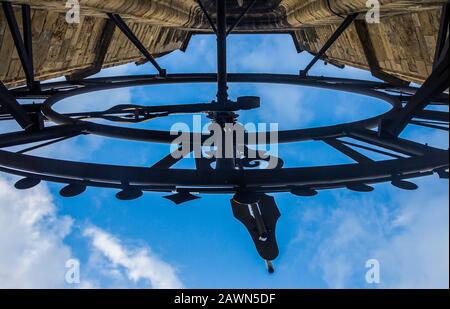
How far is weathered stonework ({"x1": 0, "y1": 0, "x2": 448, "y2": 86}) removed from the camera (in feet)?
27.4

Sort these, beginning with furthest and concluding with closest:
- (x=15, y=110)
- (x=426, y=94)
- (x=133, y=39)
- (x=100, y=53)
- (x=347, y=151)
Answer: (x=100, y=53), (x=133, y=39), (x=347, y=151), (x=15, y=110), (x=426, y=94)

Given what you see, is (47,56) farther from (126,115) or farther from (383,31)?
(383,31)

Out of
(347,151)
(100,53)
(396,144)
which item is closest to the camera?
(396,144)

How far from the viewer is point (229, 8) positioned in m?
16.3

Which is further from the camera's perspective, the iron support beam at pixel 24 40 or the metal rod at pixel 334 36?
the metal rod at pixel 334 36

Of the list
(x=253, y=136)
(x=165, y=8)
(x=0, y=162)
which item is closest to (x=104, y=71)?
(x=165, y=8)

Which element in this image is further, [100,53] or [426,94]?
[100,53]

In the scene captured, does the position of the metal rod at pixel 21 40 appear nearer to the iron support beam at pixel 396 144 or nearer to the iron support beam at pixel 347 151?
the iron support beam at pixel 347 151

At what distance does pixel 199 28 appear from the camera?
659 inches

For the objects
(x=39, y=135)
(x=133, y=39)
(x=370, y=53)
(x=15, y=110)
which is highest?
(x=370, y=53)

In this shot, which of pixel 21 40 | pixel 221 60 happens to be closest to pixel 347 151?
pixel 221 60

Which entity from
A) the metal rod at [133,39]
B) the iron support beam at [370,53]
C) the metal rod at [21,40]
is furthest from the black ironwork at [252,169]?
the iron support beam at [370,53]

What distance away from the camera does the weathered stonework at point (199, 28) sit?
8344 mm

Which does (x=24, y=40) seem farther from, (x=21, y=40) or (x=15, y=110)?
(x=15, y=110)
